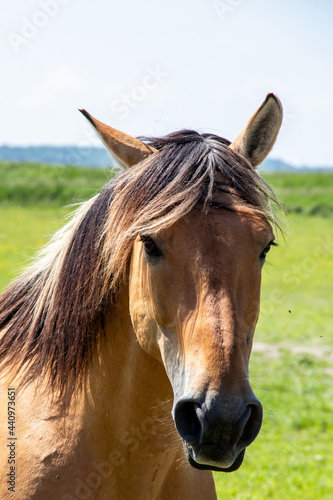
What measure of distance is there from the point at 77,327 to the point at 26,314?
366 mm

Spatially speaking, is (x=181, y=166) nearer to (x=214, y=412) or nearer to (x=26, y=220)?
(x=214, y=412)

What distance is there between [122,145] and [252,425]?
120 centimetres

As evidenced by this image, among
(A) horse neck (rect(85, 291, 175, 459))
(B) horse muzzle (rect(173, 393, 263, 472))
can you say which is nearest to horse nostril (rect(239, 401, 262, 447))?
(B) horse muzzle (rect(173, 393, 263, 472))

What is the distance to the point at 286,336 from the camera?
1095 cm

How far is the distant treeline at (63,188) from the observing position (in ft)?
78.6

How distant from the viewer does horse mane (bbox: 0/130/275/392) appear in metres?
1.94

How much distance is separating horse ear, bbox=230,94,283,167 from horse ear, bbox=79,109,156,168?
410 millimetres

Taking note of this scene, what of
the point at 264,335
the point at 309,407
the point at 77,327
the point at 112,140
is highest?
the point at 112,140

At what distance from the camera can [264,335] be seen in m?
11.1

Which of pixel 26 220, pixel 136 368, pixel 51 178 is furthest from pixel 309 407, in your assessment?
pixel 51 178

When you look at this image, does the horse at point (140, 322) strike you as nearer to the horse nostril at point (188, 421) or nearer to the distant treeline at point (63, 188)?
the horse nostril at point (188, 421)

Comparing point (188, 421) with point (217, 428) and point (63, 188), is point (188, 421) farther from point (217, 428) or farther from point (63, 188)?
point (63, 188)

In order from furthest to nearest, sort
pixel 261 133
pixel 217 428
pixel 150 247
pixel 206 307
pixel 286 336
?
pixel 286 336, pixel 261 133, pixel 150 247, pixel 206 307, pixel 217 428

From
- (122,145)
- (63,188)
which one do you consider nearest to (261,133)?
(122,145)
